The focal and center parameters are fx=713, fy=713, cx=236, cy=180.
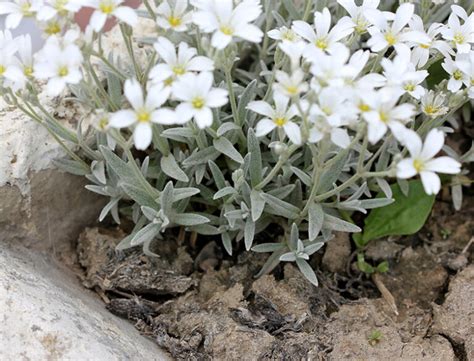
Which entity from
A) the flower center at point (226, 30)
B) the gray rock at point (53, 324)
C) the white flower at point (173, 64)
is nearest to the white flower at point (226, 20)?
the flower center at point (226, 30)

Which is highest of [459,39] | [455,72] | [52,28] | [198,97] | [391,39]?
[52,28]

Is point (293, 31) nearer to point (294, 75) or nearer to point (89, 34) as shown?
point (294, 75)

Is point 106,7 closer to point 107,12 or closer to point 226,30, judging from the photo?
point 107,12

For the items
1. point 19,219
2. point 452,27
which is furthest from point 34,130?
point 452,27

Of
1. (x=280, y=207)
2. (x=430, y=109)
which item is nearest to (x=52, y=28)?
(x=280, y=207)

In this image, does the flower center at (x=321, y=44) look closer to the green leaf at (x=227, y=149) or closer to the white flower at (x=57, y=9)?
the green leaf at (x=227, y=149)

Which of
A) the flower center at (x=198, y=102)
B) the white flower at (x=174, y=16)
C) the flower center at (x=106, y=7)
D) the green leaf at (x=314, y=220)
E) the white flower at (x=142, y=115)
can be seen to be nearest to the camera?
the white flower at (x=142, y=115)

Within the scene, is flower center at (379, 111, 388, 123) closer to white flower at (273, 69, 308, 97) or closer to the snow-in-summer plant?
Answer: the snow-in-summer plant

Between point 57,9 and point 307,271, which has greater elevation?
point 57,9
